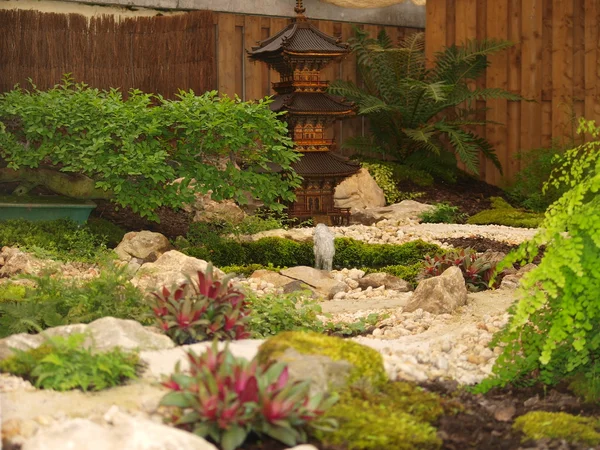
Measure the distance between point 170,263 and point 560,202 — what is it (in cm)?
347

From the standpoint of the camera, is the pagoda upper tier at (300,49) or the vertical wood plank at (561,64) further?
the vertical wood plank at (561,64)

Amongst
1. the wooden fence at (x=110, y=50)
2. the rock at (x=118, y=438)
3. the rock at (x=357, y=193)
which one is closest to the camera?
the rock at (x=118, y=438)

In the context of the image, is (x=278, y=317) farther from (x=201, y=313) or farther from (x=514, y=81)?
(x=514, y=81)

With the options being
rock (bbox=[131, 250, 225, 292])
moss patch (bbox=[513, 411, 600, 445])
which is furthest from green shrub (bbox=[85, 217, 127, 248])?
moss patch (bbox=[513, 411, 600, 445])

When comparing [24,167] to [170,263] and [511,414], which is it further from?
[511,414]

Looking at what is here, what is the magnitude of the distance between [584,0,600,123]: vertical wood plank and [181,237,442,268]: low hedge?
5.16 meters

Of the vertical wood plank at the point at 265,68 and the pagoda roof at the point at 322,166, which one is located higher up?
the vertical wood plank at the point at 265,68

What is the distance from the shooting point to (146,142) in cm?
947

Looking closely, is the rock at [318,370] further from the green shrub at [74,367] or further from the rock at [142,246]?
the rock at [142,246]

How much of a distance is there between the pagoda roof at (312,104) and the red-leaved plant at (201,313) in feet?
23.6

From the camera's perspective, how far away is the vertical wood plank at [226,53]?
13805 mm

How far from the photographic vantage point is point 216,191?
9.73 meters

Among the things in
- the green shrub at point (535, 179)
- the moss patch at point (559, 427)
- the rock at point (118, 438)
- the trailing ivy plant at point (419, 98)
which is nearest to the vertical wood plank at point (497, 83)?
the trailing ivy plant at point (419, 98)

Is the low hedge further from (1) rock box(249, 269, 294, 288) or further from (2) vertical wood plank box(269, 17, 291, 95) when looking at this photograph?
(2) vertical wood plank box(269, 17, 291, 95)
